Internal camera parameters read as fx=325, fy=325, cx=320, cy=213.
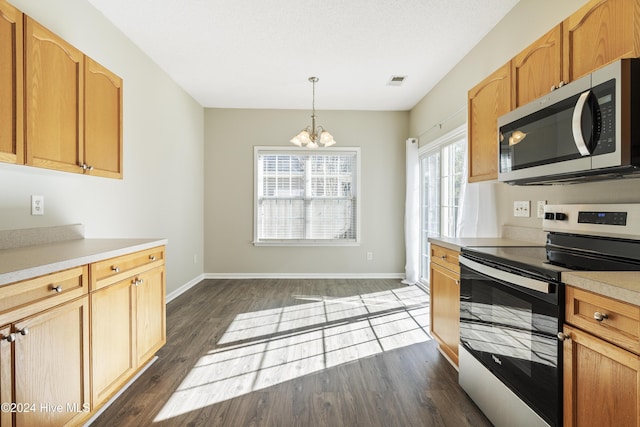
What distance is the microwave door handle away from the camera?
4.47 feet

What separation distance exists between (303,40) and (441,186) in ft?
7.81

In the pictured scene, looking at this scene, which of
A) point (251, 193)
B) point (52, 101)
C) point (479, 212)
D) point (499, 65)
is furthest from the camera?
point (251, 193)

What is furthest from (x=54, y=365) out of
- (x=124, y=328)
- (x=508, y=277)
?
(x=508, y=277)

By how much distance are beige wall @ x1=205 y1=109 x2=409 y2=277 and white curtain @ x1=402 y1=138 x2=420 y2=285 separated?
0.99 ft

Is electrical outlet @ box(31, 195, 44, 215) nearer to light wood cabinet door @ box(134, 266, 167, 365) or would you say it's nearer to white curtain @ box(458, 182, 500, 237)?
light wood cabinet door @ box(134, 266, 167, 365)

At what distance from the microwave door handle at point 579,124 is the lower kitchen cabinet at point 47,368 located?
7.71 ft

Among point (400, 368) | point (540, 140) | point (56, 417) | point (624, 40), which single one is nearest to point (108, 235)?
point (56, 417)

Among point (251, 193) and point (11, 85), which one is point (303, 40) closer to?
point (11, 85)

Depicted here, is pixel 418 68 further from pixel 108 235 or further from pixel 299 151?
pixel 108 235

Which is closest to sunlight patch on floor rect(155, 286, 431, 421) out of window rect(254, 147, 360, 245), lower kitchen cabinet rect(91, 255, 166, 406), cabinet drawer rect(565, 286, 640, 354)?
lower kitchen cabinet rect(91, 255, 166, 406)

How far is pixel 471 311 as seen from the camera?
1.91 m

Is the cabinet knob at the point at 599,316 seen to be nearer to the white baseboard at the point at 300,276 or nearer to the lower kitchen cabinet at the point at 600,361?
the lower kitchen cabinet at the point at 600,361

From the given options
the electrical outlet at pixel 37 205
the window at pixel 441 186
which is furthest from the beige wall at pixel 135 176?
the window at pixel 441 186

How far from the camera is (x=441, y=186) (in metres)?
4.12
